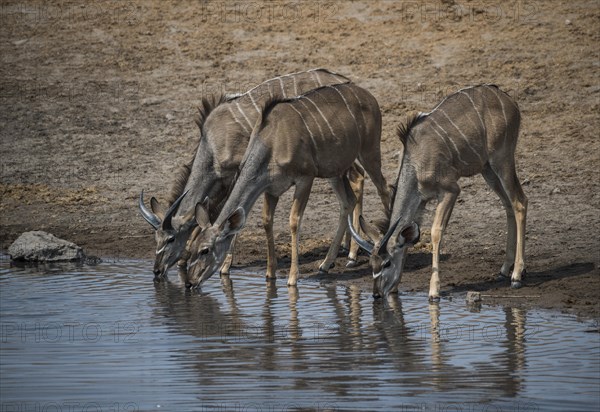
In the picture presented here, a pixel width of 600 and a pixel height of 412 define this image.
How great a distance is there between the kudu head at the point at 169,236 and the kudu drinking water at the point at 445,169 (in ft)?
6.09

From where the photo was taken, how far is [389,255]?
9570 mm

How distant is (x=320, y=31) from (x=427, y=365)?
9.97 metres

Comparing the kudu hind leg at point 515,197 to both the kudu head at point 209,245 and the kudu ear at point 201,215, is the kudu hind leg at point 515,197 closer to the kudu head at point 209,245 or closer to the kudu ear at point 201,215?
the kudu head at point 209,245

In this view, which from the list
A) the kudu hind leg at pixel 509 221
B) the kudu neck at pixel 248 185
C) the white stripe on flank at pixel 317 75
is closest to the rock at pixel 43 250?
the kudu neck at pixel 248 185

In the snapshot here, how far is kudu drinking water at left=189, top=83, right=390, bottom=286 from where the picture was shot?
10.3 m

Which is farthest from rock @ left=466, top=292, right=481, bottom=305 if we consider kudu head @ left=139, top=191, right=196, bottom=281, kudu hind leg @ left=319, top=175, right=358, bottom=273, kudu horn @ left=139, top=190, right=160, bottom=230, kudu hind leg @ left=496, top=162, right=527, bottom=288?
kudu horn @ left=139, top=190, right=160, bottom=230

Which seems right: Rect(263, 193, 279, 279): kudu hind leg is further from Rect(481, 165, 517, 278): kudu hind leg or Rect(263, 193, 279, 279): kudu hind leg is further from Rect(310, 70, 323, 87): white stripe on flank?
Rect(481, 165, 517, 278): kudu hind leg

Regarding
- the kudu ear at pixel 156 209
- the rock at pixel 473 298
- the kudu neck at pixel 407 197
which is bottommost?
the rock at pixel 473 298

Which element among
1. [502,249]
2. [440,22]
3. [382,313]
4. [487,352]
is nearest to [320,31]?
[440,22]

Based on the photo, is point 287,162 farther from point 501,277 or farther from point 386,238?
point 501,277

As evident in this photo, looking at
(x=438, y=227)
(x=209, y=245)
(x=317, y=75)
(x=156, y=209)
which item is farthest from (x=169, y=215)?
(x=438, y=227)

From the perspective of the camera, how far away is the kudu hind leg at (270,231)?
34.7 ft

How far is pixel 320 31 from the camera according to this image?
16.8 m

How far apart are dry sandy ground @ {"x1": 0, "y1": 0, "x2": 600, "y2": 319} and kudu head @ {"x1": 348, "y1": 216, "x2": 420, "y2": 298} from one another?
20.5 inches
